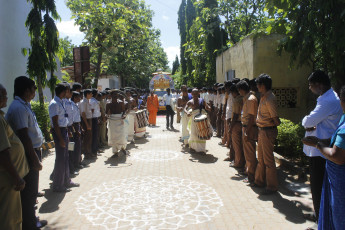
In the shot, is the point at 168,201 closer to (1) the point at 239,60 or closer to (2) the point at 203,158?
(2) the point at 203,158

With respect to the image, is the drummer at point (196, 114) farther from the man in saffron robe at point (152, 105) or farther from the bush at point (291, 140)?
the man in saffron robe at point (152, 105)

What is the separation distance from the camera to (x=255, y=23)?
50.4 ft

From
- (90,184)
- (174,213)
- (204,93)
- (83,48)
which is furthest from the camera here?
(204,93)

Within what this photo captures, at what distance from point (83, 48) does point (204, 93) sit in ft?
21.0

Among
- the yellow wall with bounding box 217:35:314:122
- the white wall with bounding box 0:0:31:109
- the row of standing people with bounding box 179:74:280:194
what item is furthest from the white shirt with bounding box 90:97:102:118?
the yellow wall with bounding box 217:35:314:122

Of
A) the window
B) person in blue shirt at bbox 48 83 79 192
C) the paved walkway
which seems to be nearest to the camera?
the paved walkway

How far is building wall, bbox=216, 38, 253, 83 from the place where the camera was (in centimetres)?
1023

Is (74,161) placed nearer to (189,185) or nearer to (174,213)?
(189,185)

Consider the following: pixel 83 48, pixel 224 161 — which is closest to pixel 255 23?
pixel 83 48

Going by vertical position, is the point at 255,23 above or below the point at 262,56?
above

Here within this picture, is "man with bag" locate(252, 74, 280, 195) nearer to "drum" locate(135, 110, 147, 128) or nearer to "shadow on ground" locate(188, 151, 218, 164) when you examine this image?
"shadow on ground" locate(188, 151, 218, 164)

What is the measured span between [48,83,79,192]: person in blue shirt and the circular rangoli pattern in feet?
9.20

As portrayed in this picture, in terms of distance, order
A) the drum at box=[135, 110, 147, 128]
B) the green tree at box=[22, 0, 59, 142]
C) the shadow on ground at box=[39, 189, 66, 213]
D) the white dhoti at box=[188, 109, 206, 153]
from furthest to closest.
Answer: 1. the drum at box=[135, 110, 147, 128]
2. the green tree at box=[22, 0, 59, 142]
3. the white dhoti at box=[188, 109, 206, 153]
4. the shadow on ground at box=[39, 189, 66, 213]

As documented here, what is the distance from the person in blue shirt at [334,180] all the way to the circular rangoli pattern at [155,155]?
17.2 ft
